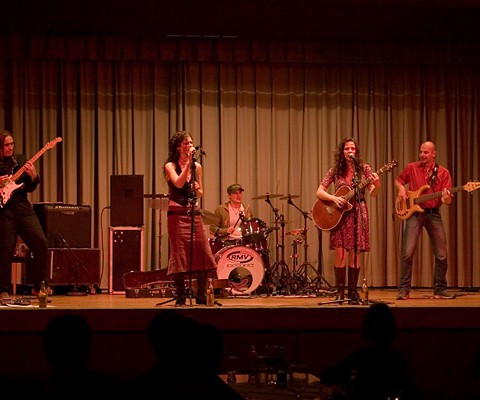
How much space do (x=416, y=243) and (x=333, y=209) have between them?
4.60ft

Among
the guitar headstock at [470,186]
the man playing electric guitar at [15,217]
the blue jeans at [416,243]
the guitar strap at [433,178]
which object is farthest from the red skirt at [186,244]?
the guitar headstock at [470,186]

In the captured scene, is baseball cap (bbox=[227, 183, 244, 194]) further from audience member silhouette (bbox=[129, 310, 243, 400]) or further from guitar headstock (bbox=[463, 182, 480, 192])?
audience member silhouette (bbox=[129, 310, 243, 400])

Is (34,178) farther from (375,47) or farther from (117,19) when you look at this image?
(375,47)

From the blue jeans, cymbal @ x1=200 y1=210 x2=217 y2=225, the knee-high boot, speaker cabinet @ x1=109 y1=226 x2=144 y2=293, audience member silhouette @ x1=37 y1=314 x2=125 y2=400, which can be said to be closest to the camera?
audience member silhouette @ x1=37 y1=314 x2=125 y2=400

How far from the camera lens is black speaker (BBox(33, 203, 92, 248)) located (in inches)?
424

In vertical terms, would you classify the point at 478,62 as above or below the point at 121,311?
above

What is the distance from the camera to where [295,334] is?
22.6 feet

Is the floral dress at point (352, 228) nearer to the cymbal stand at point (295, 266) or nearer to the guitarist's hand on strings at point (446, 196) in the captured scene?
the guitarist's hand on strings at point (446, 196)

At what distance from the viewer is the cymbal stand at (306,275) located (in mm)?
10578

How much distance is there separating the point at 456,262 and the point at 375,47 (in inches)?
135

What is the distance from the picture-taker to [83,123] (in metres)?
11.8

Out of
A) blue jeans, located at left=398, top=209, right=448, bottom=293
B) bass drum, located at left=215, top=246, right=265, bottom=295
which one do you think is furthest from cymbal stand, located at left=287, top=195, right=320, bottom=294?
blue jeans, located at left=398, top=209, right=448, bottom=293

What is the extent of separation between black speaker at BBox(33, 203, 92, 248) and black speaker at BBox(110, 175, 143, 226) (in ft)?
1.77

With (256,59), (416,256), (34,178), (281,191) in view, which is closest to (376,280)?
(416,256)
